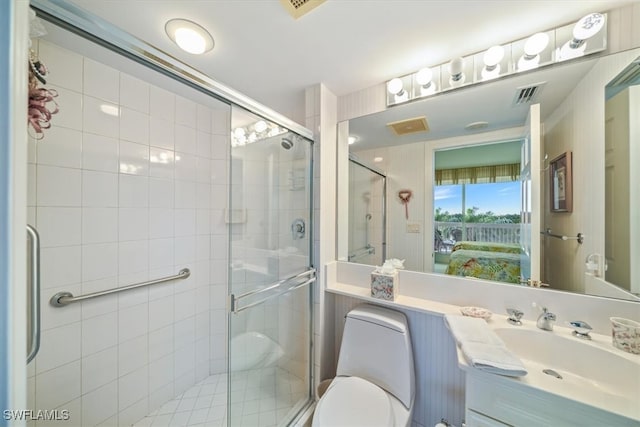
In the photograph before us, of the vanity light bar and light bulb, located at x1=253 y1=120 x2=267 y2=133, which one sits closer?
the vanity light bar

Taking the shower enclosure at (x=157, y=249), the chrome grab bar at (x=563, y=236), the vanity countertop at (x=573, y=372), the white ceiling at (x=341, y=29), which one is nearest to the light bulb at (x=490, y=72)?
the white ceiling at (x=341, y=29)

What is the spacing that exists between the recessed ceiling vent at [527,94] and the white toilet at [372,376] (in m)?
1.40

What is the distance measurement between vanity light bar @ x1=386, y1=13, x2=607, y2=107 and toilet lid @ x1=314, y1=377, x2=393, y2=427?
5.81ft

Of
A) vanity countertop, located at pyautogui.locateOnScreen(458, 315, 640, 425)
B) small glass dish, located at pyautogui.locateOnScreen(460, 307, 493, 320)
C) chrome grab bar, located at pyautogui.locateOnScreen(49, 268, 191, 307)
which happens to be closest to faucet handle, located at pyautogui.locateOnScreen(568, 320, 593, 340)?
vanity countertop, located at pyautogui.locateOnScreen(458, 315, 640, 425)

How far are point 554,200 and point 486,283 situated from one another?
54cm

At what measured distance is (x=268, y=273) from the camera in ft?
4.53

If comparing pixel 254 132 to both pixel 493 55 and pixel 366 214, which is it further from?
pixel 493 55

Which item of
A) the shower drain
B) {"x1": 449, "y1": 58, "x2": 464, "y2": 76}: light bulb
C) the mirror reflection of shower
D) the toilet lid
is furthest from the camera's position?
the mirror reflection of shower

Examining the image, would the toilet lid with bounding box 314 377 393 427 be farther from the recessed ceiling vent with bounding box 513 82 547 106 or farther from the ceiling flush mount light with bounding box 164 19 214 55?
the ceiling flush mount light with bounding box 164 19 214 55

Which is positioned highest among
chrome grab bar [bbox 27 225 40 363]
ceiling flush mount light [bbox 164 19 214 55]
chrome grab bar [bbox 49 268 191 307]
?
ceiling flush mount light [bbox 164 19 214 55]

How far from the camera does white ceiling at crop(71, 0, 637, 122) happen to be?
960mm

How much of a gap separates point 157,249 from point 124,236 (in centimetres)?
22

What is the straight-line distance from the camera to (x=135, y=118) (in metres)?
1.49

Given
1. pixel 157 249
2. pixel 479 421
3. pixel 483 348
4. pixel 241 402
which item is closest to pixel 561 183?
pixel 483 348
